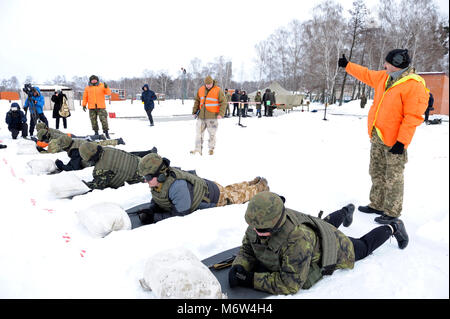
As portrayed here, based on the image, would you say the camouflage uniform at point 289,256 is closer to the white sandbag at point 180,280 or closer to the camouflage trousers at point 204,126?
the white sandbag at point 180,280

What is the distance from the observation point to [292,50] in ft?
112

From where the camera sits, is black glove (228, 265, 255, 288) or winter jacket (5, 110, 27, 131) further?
winter jacket (5, 110, 27, 131)

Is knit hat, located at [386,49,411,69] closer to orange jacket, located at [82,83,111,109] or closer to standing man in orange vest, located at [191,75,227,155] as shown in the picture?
standing man in orange vest, located at [191,75,227,155]

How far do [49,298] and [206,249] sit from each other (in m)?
1.25

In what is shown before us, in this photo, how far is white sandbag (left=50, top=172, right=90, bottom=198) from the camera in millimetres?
3652

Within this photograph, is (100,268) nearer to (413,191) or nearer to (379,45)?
(413,191)

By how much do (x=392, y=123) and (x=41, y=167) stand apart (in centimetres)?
498

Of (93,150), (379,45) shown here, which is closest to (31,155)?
(93,150)

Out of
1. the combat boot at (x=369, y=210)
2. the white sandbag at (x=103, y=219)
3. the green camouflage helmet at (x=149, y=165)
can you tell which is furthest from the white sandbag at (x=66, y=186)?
the combat boot at (x=369, y=210)

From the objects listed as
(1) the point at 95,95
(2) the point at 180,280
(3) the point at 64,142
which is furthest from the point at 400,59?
(1) the point at 95,95

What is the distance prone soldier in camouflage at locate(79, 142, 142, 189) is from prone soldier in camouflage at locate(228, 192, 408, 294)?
8.36 feet

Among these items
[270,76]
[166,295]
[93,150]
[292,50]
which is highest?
[292,50]

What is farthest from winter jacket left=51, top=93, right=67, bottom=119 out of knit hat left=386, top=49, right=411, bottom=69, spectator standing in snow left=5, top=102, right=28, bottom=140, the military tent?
the military tent

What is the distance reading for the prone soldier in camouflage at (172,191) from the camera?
2781 mm
